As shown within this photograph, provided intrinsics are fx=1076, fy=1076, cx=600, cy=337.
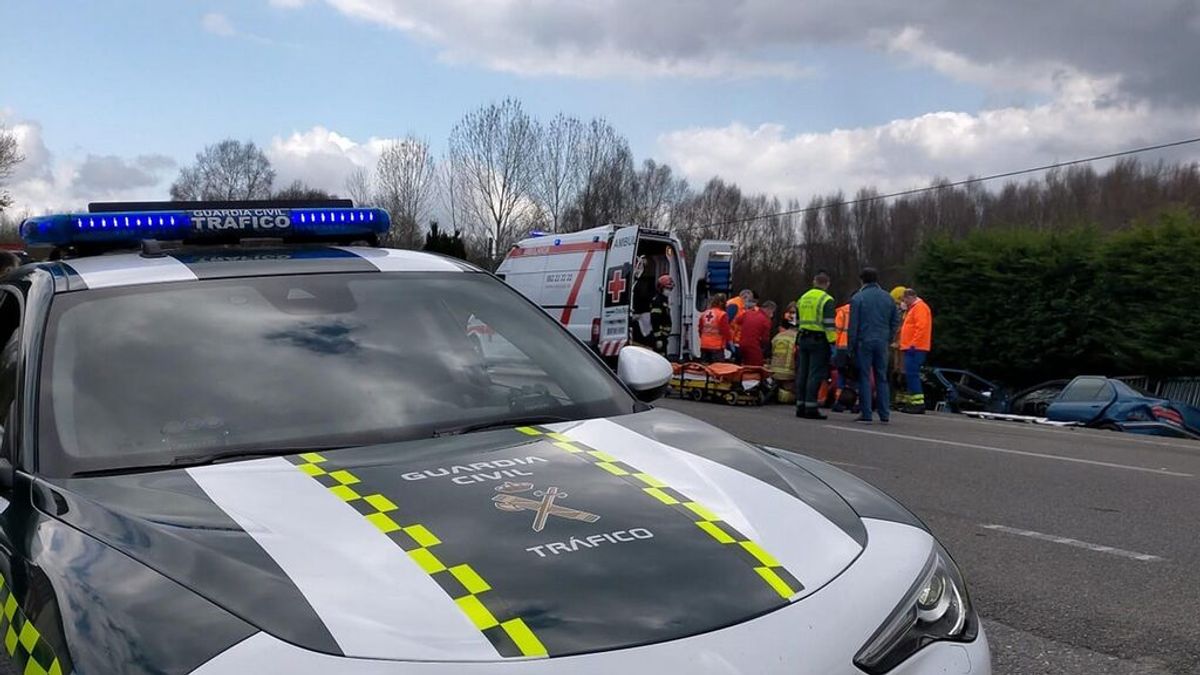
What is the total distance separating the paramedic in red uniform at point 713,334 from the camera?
1711cm

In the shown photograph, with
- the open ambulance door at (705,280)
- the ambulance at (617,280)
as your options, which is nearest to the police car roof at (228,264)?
the ambulance at (617,280)

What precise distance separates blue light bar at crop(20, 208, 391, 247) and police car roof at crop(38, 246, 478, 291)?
0.25 ft

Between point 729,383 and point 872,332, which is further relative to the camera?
point 729,383

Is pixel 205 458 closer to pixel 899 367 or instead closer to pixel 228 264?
pixel 228 264

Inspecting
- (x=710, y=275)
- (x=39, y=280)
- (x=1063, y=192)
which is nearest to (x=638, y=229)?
(x=710, y=275)

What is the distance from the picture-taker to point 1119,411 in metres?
17.0

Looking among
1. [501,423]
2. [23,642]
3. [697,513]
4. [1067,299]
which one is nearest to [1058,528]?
[501,423]

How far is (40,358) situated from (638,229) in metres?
13.5

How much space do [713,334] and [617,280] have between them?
199 centimetres

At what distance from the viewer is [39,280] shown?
3029 mm

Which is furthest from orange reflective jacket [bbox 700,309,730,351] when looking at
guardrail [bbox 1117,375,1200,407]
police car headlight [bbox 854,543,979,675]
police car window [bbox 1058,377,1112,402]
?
police car headlight [bbox 854,543,979,675]

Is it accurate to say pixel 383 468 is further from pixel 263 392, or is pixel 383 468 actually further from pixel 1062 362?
pixel 1062 362

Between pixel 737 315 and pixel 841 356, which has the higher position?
pixel 737 315

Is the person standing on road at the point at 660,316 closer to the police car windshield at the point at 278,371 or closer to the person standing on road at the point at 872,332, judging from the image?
the person standing on road at the point at 872,332
